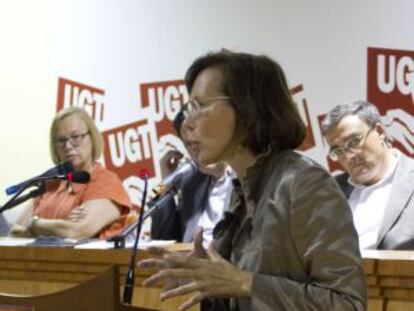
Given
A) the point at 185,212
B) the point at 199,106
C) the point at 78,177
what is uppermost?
the point at 199,106

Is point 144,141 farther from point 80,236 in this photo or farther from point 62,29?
point 80,236

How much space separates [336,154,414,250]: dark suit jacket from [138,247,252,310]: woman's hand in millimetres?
1588

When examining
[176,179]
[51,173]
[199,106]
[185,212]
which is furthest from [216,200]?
[199,106]

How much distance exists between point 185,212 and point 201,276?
1.99 m

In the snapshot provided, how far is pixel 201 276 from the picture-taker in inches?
55.4

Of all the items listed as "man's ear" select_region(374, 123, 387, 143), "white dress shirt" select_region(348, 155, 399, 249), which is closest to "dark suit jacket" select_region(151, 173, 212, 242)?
"white dress shirt" select_region(348, 155, 399, 249)

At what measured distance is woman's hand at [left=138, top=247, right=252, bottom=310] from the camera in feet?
4.60

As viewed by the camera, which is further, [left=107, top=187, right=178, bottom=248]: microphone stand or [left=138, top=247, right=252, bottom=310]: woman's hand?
[left=107, top=187, right=178, bottom=248]: microphone stand

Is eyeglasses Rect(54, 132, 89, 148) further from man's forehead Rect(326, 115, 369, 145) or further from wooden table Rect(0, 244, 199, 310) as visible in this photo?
wooden table Rect(0, 244, 199, 310)

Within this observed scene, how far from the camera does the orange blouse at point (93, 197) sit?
3576 millimetres

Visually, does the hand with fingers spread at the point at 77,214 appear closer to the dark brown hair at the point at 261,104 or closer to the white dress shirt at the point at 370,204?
the white dress shirt at the point at 370,204

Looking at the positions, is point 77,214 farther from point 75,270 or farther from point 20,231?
point 75,270

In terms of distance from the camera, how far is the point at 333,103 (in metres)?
4.29

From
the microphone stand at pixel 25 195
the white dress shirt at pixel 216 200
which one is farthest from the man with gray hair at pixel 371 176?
the microphone stand at pixel 25 195
